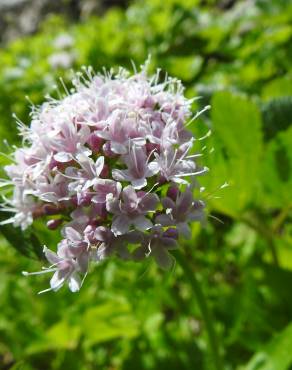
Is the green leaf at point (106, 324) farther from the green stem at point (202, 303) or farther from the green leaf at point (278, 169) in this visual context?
the green leaf at point (278, 169)

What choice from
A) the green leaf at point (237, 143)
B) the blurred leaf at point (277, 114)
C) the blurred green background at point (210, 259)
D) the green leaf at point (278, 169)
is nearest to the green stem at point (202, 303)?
the blurred green background at point (210, 259)

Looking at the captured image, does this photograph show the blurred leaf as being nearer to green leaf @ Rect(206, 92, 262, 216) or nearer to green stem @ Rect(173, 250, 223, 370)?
green leaf @ Rect(206, 92, 262, 216)

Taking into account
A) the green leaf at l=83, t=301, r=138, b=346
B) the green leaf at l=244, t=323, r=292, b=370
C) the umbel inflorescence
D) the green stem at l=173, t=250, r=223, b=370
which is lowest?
the green leaf at l=83, t=301, r=138, b=346

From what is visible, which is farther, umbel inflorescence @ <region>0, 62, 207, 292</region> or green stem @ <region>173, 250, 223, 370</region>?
green stem @ <region>173, 250, 223, 370</region>

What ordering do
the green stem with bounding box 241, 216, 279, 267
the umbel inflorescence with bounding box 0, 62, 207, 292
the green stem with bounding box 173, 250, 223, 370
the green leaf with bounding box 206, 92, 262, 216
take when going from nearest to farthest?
the umbel inflorescence with bounding box 0, 62, 207, 292, the green stem with bounding box 173, 250, 223, 370, the green leaf with bounding box 206, 92, 262, 216, the green stem with bounding box 241, 216, 279, 267

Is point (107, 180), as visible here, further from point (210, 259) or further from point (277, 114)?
point (210, 259)

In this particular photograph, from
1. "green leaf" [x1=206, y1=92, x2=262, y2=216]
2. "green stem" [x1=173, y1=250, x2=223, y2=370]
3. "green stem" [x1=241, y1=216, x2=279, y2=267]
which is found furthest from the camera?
"green stem" [x1=241, y1=216, x2=279, y2=267]

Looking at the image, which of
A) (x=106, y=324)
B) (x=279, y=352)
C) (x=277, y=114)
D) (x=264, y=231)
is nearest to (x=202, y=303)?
(x=279, y=352)

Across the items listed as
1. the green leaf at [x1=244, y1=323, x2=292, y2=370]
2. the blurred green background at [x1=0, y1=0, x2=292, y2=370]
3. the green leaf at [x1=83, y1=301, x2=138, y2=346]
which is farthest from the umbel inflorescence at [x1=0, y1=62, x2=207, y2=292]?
the green leaf at [x1=83, y1=301, x2=138, y2=346]
